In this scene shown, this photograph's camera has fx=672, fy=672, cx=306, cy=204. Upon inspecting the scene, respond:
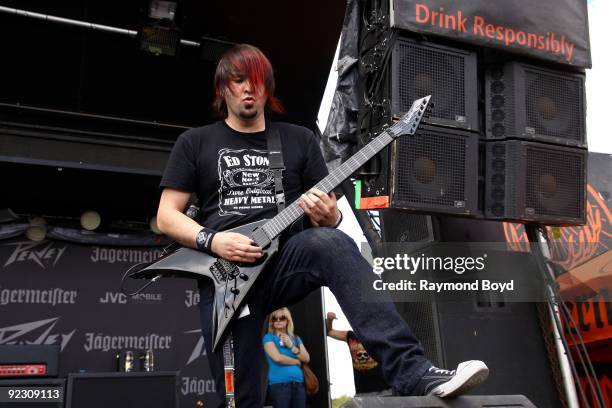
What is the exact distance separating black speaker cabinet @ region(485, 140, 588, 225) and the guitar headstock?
58.5 inches

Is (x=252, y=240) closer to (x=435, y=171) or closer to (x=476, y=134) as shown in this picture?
(x=435, y=171)

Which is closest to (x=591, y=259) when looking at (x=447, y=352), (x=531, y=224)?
(x=531, y=224)

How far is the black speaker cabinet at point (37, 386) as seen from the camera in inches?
176

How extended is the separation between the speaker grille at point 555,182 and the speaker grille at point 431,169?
487 mm

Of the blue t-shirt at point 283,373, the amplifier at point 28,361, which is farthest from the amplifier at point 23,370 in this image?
the blue t-shirt at point 283,373

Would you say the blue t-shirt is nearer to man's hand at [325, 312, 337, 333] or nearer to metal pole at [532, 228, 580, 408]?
man's hand at [325, 312, 337, 333]

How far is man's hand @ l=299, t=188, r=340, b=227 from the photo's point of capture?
2266 mm

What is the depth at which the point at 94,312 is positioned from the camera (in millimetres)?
6375

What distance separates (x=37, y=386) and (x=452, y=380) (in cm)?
359

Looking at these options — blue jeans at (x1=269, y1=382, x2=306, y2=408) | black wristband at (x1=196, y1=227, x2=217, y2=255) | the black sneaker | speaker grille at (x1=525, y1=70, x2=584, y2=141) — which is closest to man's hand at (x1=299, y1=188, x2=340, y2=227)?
black wristband at (x1=196, y1=227, x2=217, y2=255)

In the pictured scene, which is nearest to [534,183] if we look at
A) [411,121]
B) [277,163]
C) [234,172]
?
[411,121]

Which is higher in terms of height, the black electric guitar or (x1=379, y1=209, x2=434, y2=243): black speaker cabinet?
(x1=379, y1=209, x2=434, y2=243): black speaker cabinet

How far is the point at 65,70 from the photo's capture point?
17.4 feet

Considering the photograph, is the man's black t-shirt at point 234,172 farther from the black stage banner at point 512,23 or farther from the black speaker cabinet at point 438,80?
the black stage banner at point 512,23
